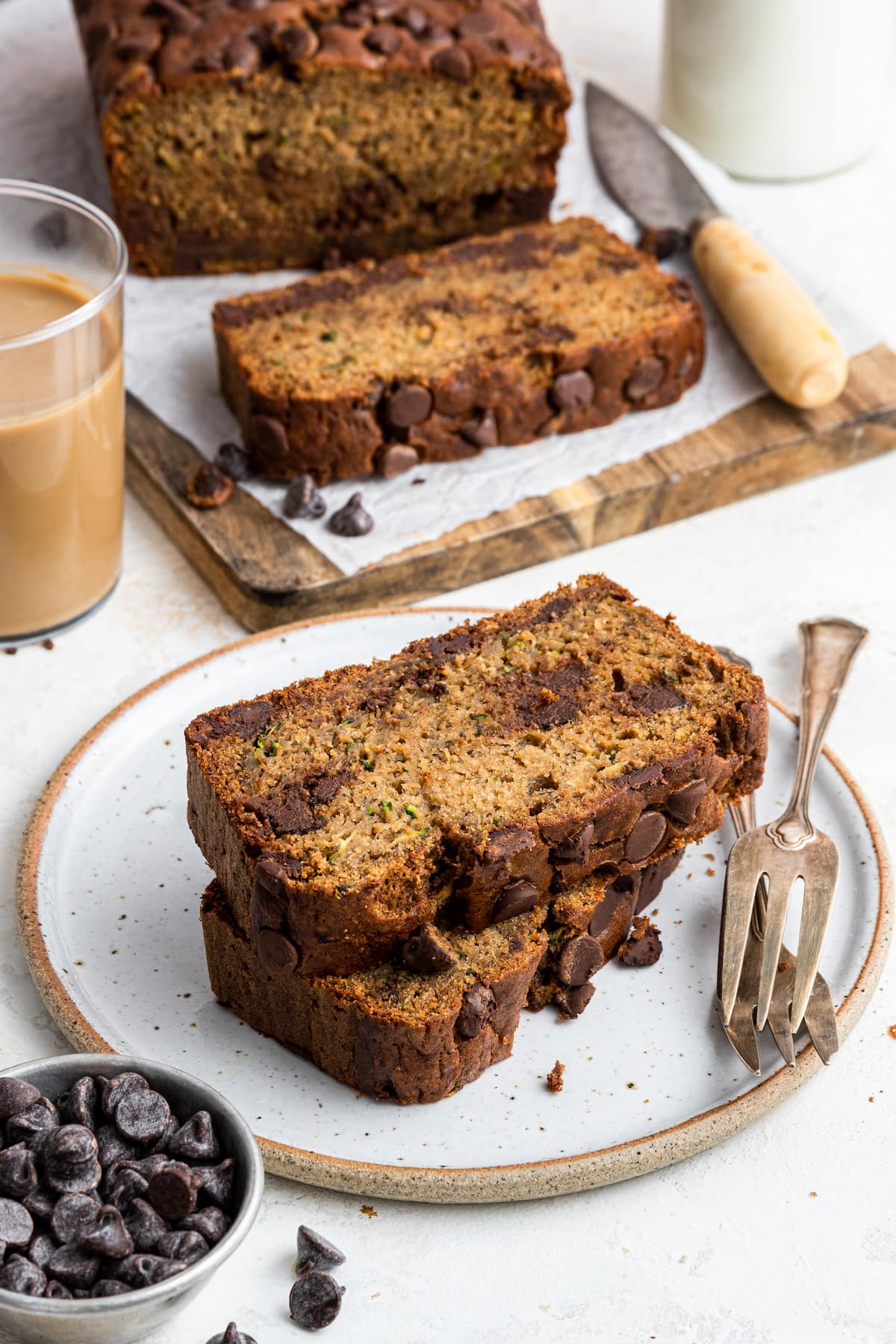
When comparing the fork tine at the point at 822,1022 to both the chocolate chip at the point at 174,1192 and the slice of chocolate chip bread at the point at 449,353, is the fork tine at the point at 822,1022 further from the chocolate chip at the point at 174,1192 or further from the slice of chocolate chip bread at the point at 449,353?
the slice of chocolate chip bread at the point at 449,353

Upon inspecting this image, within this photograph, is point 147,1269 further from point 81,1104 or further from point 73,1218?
point 81,1104

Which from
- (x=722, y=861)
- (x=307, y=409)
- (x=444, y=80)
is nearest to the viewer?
(x=722, y=861)

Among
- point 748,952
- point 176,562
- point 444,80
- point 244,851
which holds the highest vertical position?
point 444,80

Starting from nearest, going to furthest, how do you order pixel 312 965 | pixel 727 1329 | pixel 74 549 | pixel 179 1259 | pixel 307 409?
pixel 179 1259 < pixel 727 1329 < pixel 312 965 < pixel 74 549 < pixel 307 409

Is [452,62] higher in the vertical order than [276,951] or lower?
higher

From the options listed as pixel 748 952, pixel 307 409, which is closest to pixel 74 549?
pixel 307 409

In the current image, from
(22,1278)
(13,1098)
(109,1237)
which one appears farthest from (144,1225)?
(13,1098)

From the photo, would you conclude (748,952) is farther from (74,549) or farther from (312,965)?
(74,549)
